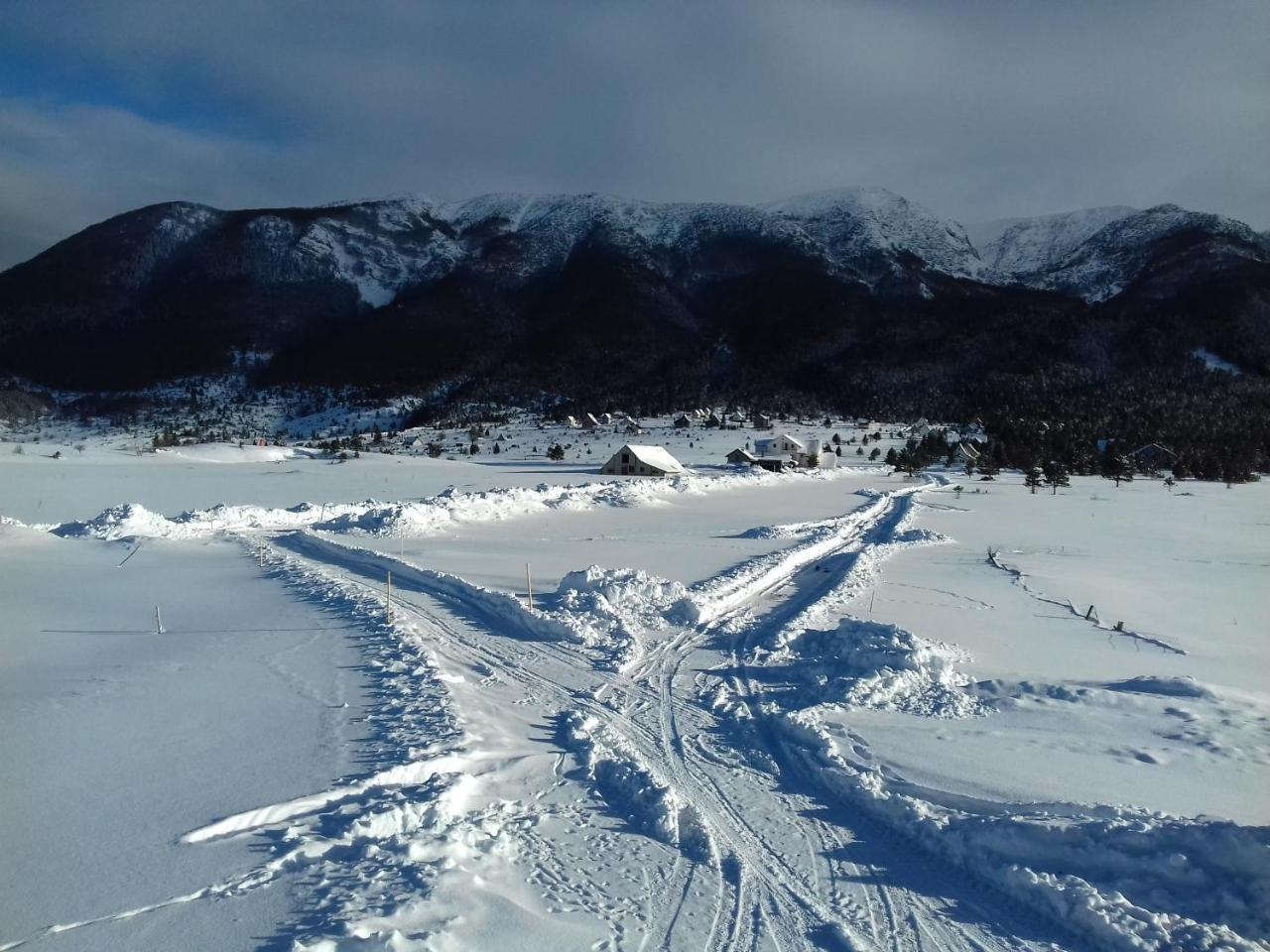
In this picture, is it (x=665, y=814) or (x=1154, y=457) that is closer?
(x=665, y=814)

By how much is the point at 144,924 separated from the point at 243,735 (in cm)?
313

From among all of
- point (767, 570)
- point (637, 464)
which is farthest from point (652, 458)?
point (767, 570)

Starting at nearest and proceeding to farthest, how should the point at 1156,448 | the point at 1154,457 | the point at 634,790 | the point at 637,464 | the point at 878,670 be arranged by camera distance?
the point at 634,790 → the point at 878,670 → the point at 637,464 → the point at 1154,457 → the point at 1156,448

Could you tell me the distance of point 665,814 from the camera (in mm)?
6027

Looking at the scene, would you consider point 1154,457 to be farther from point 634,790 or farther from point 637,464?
point 634,790

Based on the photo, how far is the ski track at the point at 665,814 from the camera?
476cm

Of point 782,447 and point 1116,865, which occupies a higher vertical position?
point 782,447

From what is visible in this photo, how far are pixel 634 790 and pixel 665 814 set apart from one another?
49cm

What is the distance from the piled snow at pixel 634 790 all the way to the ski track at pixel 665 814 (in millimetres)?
21

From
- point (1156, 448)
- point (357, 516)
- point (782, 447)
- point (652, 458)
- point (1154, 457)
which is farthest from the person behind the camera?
point (782, 447)

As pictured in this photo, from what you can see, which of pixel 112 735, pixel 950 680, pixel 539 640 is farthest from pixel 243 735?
pixel 950 680

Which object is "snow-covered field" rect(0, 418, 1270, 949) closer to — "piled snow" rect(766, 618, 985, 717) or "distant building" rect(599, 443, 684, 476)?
"piled snow" rect(766, 618, 985, 717)

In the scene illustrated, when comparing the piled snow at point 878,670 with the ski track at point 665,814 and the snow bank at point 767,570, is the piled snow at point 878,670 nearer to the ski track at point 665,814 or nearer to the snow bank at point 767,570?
the ski track at point 665,814

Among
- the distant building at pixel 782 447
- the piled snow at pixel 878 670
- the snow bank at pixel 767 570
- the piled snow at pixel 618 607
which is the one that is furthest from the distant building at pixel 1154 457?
the piled snow at pixel 878 670
